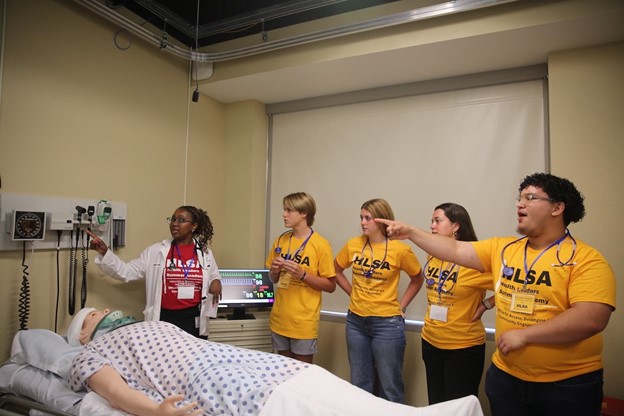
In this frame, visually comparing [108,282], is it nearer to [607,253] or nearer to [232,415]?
[232,415]

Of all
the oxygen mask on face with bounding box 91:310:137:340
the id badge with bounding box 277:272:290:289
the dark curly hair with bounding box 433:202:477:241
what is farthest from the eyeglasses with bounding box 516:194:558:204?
the oxygen mask on face with bounding box 91:310:137:340

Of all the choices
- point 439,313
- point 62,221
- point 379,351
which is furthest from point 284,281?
point 62,221

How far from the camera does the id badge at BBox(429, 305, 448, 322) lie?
2.14 m

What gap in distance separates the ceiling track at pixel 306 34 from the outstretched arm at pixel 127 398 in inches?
84.3

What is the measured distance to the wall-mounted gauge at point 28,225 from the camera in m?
2.11

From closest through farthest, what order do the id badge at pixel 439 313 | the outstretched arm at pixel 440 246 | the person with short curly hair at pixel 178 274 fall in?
the outstretched arm at pixel 440 246, the id badge at pixel 439 313, the person with short curly hair at pixel 178 274

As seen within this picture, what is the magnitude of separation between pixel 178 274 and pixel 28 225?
88 cm

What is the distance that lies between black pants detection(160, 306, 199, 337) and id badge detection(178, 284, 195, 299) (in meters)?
0.10

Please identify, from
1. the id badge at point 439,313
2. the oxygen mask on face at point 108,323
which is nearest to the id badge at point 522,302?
the id badge at point 439,313

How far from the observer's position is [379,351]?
243 centimetres

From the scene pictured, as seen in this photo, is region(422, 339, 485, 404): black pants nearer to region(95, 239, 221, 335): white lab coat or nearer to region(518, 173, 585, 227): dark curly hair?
region(518, 173, 585, 227): dark curly hair

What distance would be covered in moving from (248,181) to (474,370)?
238 cm

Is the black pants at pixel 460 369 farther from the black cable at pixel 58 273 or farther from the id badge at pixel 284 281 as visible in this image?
the black cable at pixel 58 273

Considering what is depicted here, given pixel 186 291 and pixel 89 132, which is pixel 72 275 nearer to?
pixel 186 291
